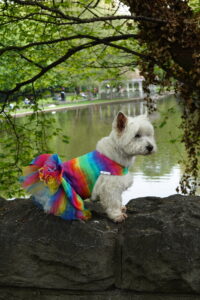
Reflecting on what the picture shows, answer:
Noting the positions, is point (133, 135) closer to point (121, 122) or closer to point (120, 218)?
point (121, 122)

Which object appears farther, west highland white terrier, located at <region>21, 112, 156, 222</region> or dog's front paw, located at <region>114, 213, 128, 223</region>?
dog's front paw, located at <region>114, 213, 128, 223</region>

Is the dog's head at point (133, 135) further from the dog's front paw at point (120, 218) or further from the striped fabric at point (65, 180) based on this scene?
the dog's front paw at point (120, 218)

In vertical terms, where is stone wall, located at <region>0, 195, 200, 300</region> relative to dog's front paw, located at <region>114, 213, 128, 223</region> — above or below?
below

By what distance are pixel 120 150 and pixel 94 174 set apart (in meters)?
0.33

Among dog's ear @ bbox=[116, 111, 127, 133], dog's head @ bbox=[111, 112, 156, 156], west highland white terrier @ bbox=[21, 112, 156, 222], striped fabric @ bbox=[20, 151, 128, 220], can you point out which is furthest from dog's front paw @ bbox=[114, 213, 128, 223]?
dog's ear @ bbox=[116, 111, 127, 133]

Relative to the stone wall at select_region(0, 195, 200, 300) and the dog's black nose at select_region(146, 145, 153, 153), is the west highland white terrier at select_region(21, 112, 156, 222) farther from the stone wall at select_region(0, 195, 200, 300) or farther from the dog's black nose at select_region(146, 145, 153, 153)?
the stone wall at select_region(0, 195, 200, 300)

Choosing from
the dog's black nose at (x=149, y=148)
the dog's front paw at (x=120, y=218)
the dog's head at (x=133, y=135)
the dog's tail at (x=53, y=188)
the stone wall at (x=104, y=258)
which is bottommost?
the stone wall at (x=104, y=258)

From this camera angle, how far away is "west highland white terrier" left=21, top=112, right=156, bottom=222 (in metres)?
3.11

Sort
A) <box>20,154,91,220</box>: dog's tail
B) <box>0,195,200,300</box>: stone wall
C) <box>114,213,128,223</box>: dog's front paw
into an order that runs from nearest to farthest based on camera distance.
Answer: <box>0,195,200,300</box>: stone wall → <box>20,154,91,220</box>: dog's tail → <box>114,213,128,223</box>: dog's front paw

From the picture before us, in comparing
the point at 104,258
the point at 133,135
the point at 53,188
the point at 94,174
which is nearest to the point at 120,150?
the point at 133,135

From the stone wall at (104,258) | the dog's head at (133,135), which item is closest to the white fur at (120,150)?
the dog's head at (133,135)

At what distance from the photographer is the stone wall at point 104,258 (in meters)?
2.89

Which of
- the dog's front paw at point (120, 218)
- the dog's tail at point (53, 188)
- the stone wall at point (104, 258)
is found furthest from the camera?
the dog's front paw at point (120, 218)

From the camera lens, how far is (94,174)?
10.6ft
